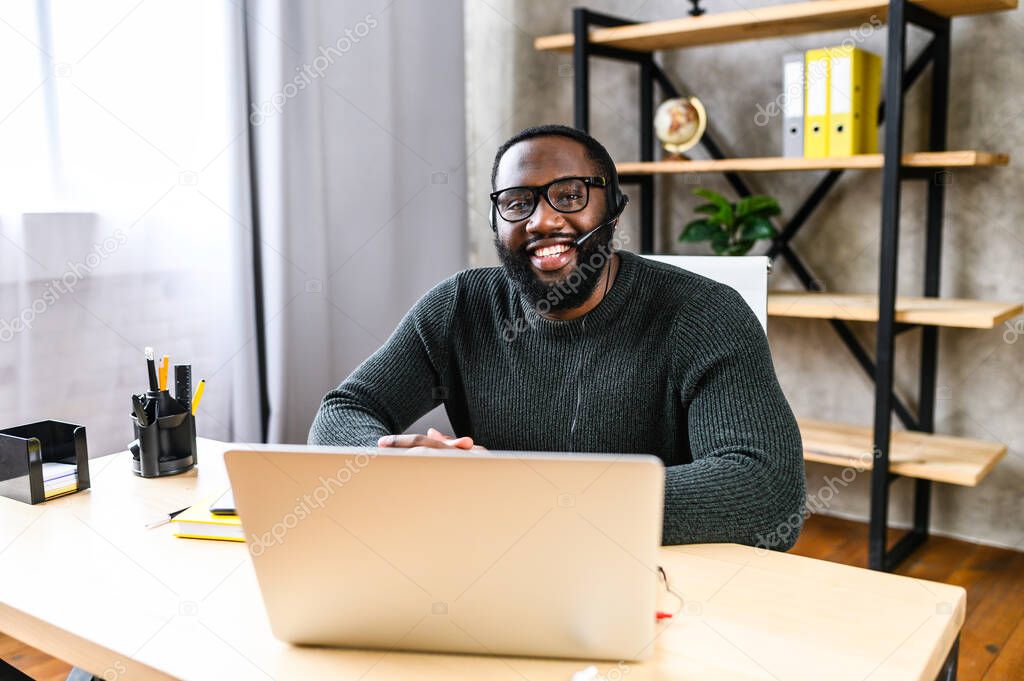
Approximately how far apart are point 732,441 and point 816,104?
1.59 metres

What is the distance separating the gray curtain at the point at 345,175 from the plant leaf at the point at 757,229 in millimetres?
1022

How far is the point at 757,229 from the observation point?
262cm

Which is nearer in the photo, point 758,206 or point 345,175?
point 758,206

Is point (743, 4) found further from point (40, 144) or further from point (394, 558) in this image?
point (394, 558)

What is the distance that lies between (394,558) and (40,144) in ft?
5.54

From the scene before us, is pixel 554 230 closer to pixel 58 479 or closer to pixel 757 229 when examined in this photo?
pixel 58 479

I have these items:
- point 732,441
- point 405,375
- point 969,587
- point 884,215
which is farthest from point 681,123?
point 732,441

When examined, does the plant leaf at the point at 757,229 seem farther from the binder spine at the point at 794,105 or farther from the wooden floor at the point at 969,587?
the wooden floor at the point at 969,587

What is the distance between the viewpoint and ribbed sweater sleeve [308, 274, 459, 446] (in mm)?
1411

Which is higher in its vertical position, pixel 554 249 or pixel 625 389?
pixel 554 249

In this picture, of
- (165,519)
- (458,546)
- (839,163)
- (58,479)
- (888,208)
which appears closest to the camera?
(458,546)

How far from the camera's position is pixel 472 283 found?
1.53m

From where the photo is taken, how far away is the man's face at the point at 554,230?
137cm

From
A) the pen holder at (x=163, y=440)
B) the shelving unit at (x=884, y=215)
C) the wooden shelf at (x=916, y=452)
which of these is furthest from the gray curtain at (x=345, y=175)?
the wooden shelf at (x=916, y=452)
